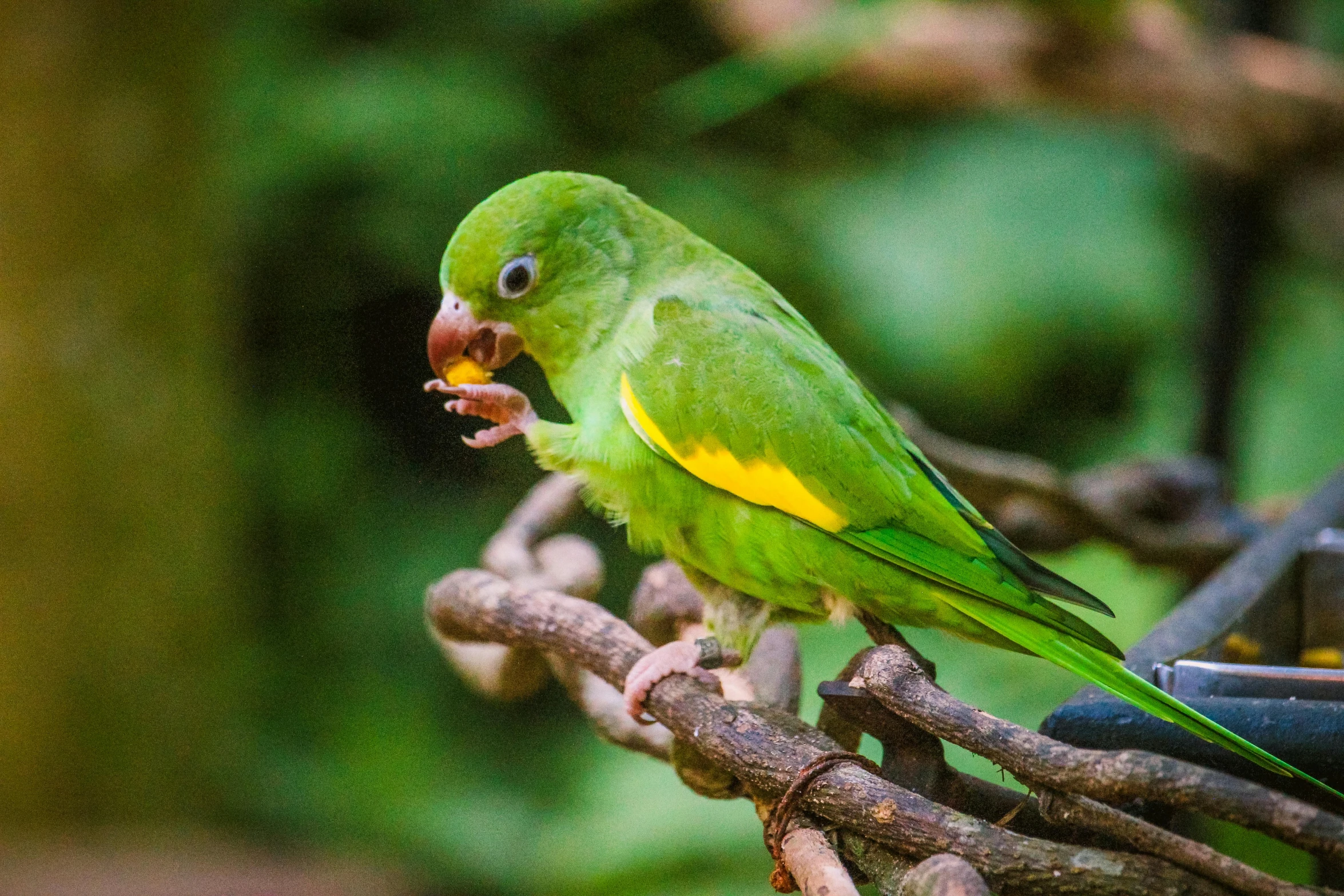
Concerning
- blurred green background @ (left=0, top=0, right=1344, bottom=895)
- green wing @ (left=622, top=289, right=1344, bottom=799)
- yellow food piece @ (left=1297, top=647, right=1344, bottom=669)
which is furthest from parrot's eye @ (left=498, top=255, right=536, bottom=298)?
blurred green background @ (left=0, top=0, right=1344, bottom=895)

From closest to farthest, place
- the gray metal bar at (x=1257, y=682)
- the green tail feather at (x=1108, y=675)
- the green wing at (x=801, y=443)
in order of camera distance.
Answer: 1. the green tail feather at (x=1108, y=675)
2. the gray metal bar at (x=1257, y=682)
3. the green wing at (x=801, y=443)

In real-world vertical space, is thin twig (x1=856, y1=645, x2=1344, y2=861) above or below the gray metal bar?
below

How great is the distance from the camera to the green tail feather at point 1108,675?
68cm

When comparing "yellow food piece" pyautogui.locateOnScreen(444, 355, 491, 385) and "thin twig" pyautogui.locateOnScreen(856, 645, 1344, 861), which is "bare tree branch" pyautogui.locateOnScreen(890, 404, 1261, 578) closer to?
"yellow food piece" pyautogui.locateOnScreen(444, 355, 491, 385)

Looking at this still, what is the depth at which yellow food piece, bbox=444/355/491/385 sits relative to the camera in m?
1.08

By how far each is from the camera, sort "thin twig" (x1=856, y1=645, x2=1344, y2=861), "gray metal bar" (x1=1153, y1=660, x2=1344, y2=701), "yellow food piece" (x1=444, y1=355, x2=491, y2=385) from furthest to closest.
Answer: "yellow food piece" (x1=444, y1=355, x2=491, y2=385), "gray metal bar" (x1=1153, y1=660, x2=1344, y2=701), "thin twig" (x1=856, y1=645, x2=1344, y2=861)

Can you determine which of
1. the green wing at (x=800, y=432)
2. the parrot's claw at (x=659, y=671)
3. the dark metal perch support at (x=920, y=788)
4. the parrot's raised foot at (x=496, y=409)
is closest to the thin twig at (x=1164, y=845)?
the dark metal perch support at (x=920, y=788)

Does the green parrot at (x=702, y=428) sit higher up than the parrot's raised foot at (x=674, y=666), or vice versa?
the green parrot at (x=702, y=428)

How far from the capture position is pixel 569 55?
3408 millimetres

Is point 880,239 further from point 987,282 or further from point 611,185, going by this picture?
point 611,185

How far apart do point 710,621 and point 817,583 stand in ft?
0.53

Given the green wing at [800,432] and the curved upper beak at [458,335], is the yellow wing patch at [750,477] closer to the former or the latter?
the green wing at [800,432]

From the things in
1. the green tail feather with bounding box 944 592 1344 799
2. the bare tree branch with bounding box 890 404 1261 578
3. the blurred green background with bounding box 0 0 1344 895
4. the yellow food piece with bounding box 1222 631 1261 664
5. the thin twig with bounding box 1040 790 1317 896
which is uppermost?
the blurred green background with bounding box 0 0 1344 895

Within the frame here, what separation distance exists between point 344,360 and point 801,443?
140 centimetres
